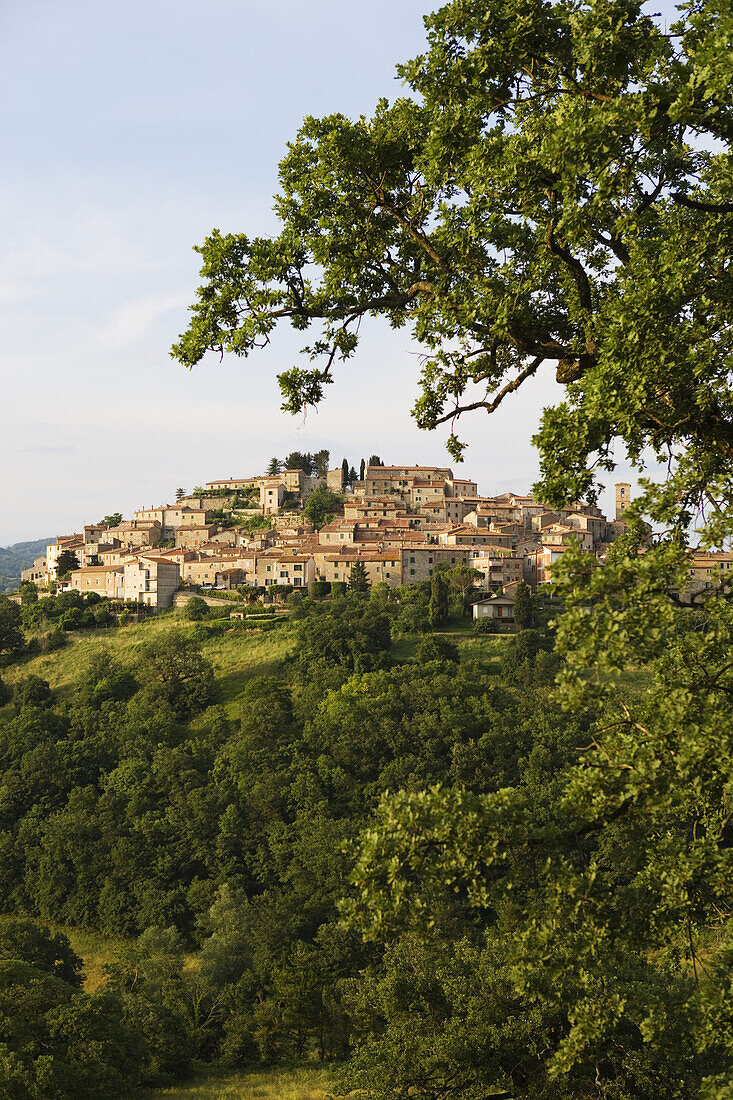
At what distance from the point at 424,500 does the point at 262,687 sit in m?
48.6

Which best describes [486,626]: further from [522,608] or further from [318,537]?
[318,537]

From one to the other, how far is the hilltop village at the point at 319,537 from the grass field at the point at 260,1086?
4125 cm

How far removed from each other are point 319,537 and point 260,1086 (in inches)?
2355

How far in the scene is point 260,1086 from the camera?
879 inches

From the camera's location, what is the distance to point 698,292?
542 centimetres

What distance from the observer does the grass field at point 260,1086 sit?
21.2m

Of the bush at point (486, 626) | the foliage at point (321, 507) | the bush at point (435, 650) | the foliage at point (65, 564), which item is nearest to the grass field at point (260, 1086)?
the bush at point (435, 650)

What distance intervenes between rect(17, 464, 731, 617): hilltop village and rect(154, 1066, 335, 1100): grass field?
41252 mm

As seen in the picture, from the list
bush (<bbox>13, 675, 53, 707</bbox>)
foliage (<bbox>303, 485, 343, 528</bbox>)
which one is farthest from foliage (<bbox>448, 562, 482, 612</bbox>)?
bush (<bbox>13, 675, 53, 707</bbox>)

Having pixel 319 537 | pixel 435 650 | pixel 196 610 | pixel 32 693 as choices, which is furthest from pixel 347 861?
pixel 319 537

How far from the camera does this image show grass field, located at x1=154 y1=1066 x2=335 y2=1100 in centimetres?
2119

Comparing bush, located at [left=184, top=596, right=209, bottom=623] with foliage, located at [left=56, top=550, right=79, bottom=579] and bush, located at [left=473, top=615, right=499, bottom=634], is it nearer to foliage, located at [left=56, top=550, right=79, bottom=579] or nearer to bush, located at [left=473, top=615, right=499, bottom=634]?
foliage, located at [left=56, top=550, right=79, bottom=579]

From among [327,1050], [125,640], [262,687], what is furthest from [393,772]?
[125,640]

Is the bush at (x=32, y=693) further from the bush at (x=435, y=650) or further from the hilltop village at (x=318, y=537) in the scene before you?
the bush at (x=435, y=650)
